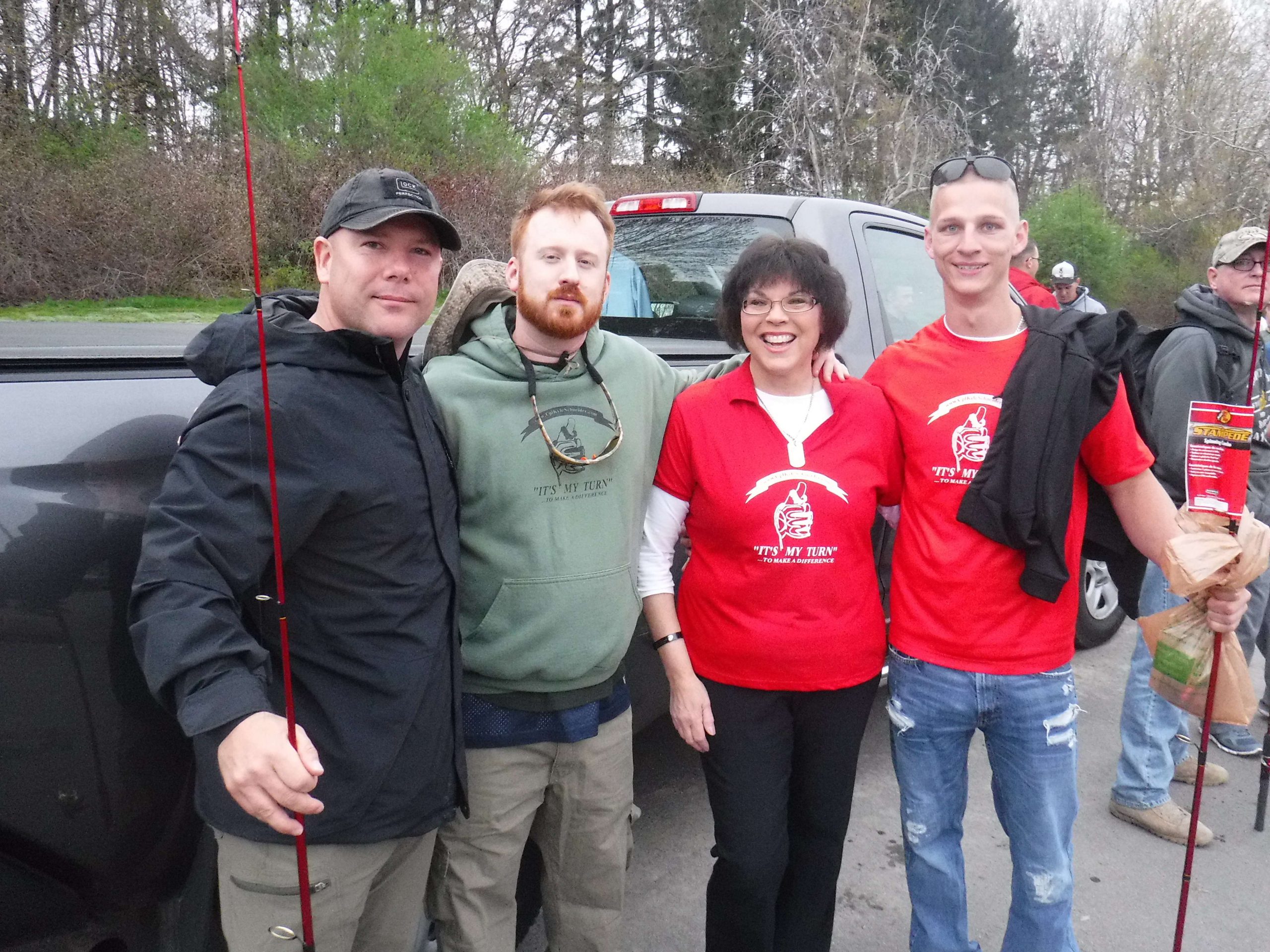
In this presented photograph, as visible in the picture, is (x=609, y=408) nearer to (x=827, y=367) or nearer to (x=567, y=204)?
(x=567, y=204)

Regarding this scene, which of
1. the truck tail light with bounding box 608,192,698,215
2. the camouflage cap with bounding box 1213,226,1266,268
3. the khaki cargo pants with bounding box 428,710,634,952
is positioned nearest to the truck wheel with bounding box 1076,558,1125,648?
the camouflage cap with bounding box 1213,226,1266,268

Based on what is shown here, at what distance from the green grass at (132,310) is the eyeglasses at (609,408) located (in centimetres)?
210

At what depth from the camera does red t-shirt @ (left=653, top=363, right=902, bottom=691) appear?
2174 mm

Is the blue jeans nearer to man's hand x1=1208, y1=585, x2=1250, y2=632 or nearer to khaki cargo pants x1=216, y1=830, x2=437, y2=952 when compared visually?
man's hand x1=1208, y1=585, x2=1250, y2=632

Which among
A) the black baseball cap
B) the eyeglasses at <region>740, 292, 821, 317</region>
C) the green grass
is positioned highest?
the black baseball cap

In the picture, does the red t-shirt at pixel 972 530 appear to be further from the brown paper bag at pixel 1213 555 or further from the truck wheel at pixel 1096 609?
the truck wheel at pixel 1096 609

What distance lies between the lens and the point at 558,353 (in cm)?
213

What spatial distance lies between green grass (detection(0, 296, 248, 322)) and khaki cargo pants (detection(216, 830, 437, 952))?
89.9 inches

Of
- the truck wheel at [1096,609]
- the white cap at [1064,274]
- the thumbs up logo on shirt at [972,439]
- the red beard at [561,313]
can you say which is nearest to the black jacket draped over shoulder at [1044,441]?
the thumbs up logo on shirt at [972,439]

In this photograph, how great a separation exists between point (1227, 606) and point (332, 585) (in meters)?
1.82

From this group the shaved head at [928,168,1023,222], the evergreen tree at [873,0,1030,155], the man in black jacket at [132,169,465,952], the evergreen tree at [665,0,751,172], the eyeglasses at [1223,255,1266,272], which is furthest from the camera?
the evergreen tree at [873,0,1030,155]

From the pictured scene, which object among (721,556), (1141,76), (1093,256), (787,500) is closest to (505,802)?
(721,556)

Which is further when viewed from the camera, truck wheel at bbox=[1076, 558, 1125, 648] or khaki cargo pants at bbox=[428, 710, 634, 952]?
truck wheel at bbox=[1076, 558, 1125, 648]

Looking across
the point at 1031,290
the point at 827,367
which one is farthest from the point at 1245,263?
the point at 827,367
